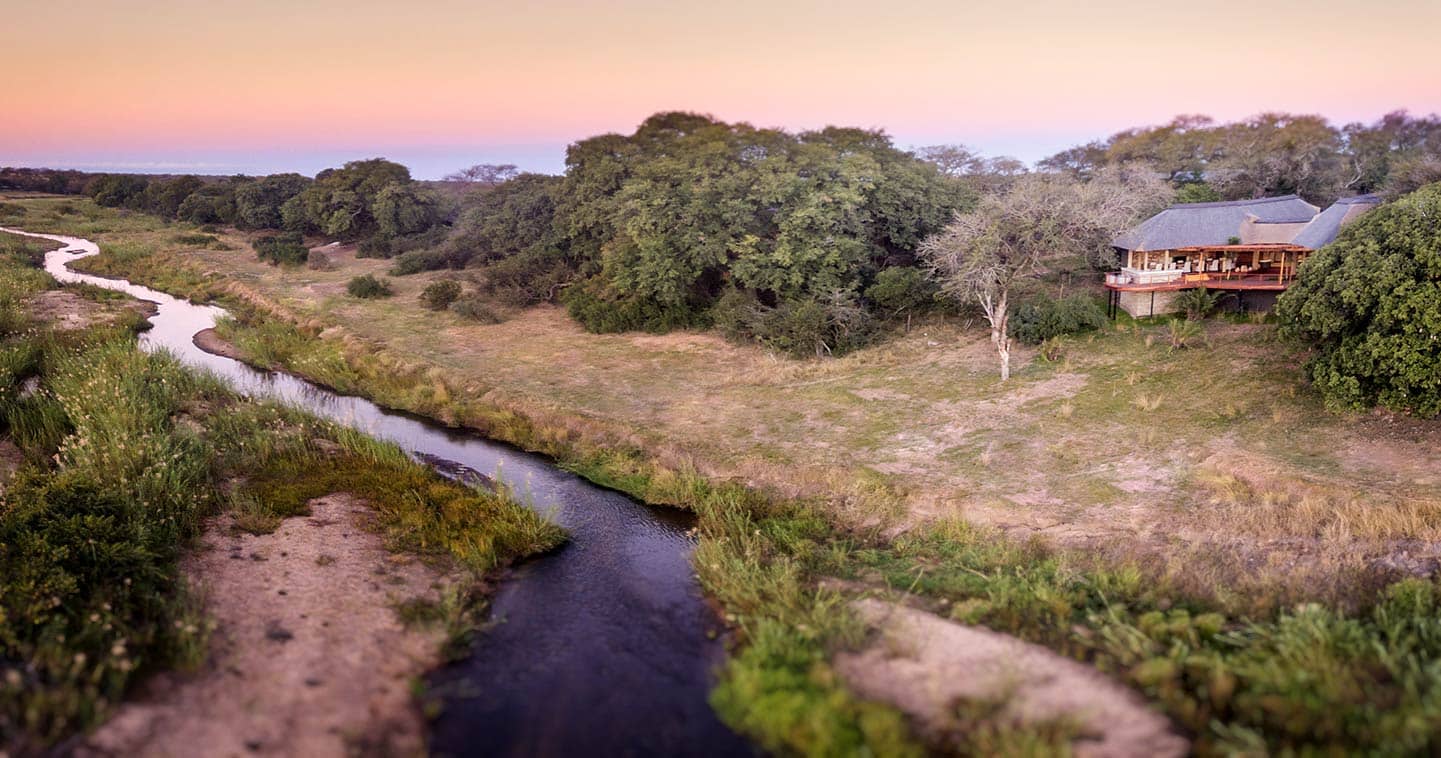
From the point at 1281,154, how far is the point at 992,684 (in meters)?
47.6

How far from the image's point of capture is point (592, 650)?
36.8ft

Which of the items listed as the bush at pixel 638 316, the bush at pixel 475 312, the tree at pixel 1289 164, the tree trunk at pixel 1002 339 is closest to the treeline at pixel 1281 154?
the tree at pixel 1289 164

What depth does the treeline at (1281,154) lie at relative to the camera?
41.4 meters

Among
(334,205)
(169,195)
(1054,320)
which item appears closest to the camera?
(1054,320)

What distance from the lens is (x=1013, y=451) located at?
18062mm

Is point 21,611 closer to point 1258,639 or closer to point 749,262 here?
point 1258,639

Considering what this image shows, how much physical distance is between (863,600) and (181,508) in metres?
12.8

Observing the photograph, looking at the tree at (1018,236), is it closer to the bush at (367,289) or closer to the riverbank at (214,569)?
the riverbank at (214,569)

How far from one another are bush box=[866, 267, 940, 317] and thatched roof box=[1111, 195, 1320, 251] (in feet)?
25.7

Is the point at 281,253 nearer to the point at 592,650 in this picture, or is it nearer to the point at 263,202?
the point at 263,202

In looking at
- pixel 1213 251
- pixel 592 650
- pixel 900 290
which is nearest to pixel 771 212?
pixel 900 290

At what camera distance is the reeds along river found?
30.3ft

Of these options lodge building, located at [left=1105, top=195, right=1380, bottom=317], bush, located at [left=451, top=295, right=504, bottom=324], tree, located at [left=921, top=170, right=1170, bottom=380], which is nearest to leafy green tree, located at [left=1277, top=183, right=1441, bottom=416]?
tree, located at [left=921, top=170, right=1170, bottom=380]

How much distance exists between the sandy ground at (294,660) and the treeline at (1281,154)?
139 ft
